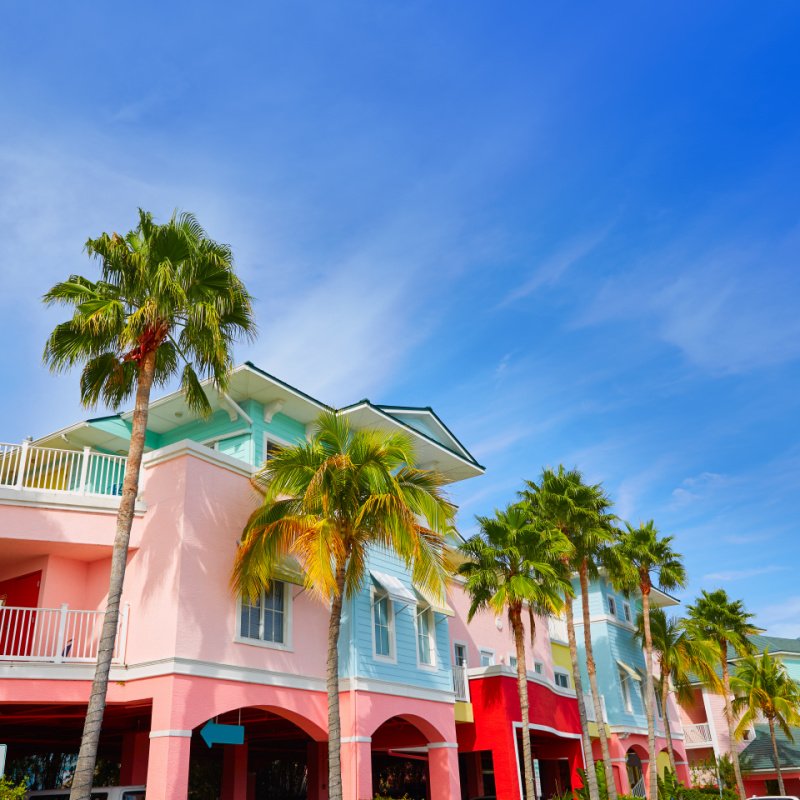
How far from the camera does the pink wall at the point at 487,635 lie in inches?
1178

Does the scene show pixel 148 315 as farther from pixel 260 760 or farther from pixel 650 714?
pixel 650 714

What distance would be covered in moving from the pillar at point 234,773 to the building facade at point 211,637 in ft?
0.13

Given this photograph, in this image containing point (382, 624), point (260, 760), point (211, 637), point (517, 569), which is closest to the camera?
point (211, 637)

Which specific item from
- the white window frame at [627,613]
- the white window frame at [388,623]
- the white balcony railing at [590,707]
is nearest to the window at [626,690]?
the white balcony railing at [590,707]


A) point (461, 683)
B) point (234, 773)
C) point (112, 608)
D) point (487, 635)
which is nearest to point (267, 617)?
point (112, 608)

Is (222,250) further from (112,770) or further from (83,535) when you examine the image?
(112,770)

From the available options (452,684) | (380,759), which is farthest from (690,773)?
(452,684)

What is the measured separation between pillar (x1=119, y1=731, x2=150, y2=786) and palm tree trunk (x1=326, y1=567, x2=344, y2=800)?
21.5 feet

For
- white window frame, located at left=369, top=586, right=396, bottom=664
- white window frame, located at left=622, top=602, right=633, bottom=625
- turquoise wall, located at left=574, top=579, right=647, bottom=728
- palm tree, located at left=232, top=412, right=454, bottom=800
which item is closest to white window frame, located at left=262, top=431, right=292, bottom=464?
palm tree, located at left=232, top=412, right=454, bottom=800

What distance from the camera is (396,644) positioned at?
22703 millimetres

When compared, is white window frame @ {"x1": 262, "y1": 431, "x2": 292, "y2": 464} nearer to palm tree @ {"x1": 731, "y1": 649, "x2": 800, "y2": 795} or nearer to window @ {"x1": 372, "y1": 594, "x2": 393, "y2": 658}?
window @ {"x1": 372, "y1": 594, "x2": 393, "y2": 658}

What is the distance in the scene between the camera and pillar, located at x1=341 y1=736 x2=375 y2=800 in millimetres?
19328

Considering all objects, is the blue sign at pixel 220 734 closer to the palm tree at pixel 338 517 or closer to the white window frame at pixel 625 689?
the palm tree at pixel 338 517

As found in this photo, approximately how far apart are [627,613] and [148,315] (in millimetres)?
35910
